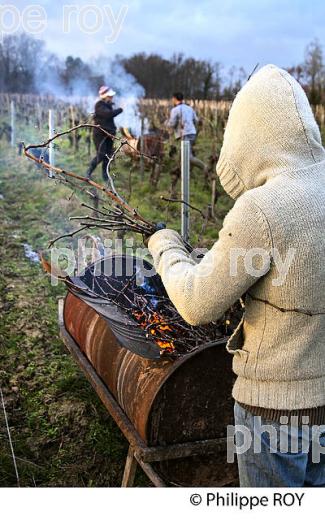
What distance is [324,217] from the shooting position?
169 centimetres

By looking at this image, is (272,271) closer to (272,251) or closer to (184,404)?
(272,251)

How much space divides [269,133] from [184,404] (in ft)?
4.43

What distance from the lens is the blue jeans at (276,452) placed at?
70.5 inches

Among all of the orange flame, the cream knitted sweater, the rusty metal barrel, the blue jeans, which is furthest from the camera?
the orange flame

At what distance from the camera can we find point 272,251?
1.65 meters

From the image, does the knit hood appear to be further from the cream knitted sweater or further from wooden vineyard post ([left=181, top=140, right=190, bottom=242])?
wooden vineyard post ([left=181, top=140, right=190, bottom=242])

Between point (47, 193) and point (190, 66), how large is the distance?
81.9 ft

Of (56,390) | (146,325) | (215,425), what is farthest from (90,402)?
(215,425)

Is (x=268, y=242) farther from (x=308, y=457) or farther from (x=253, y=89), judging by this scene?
(x=308, y=457)

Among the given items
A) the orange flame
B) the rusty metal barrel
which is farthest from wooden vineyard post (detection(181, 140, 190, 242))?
the rusty metal barrel

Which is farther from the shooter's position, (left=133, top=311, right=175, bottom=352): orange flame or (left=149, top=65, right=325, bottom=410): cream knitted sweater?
(left=133, top=311, right=175, bottom=352): orange flame

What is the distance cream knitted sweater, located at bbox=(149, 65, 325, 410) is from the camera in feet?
5.41

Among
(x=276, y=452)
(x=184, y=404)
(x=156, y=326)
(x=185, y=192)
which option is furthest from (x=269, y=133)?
(x=185, y=192)
